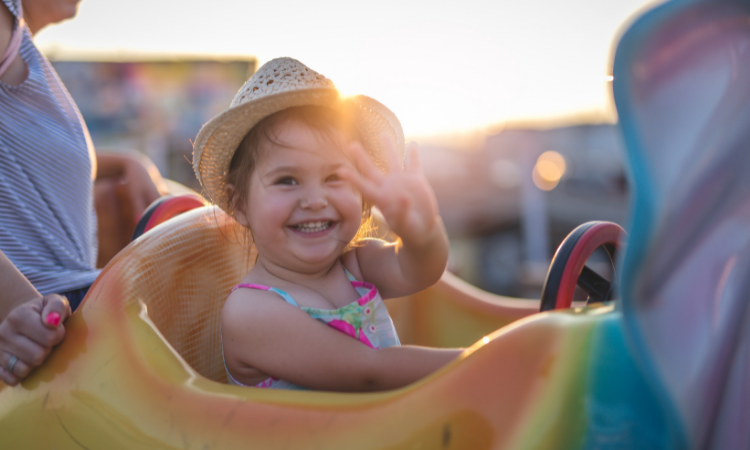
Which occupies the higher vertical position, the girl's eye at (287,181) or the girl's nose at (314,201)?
the girl's eye at (287,181)

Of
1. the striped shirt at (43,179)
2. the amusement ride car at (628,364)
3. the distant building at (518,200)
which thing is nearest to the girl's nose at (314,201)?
the amusement ride car at (628,364)

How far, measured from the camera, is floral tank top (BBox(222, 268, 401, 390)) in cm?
80

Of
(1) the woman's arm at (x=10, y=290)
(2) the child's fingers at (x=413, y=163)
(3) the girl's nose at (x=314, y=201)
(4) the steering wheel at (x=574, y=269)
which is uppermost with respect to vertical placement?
(2) the child's fingers at (x=413, y=163)

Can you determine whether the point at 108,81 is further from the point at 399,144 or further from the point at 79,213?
the point at 399,144

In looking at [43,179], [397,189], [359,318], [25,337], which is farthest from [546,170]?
[25,337]

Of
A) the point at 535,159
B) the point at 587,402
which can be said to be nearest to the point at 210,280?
the point at 587,402

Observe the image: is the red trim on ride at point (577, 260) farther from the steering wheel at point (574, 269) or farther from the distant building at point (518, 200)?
the distant building at point (518, 200)

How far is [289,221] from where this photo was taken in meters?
0.81

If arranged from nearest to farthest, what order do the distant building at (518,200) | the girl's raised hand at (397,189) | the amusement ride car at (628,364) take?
the amusement ride car at (628,364) → the girl's raised hand at (397,189) → the distant building at (518,200)

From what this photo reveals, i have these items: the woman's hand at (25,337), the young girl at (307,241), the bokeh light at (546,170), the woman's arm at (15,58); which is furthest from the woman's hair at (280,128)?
the bokeh light at (546,170)

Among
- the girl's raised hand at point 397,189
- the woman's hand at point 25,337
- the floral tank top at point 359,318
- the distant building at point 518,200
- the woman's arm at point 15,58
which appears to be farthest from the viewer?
the distant building at point 518,200

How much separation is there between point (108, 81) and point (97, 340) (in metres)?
6.97

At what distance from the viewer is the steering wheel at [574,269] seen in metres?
0.87

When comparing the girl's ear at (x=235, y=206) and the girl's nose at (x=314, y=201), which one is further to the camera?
the girl's ear at (x=235, y=206)
